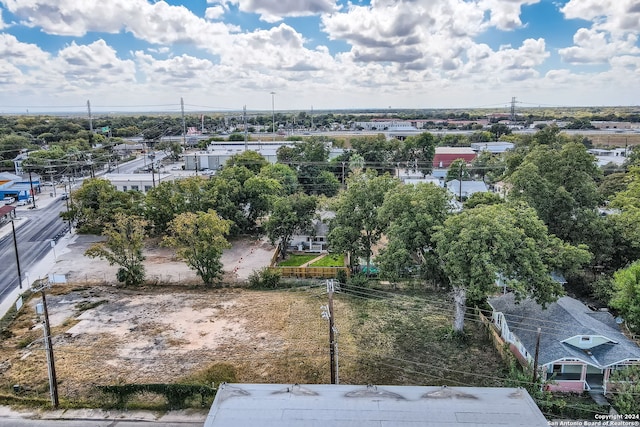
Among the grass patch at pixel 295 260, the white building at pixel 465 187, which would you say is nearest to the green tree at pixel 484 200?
the grass patch at pixel 295 260

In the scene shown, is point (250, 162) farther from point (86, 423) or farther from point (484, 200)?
point (86, 423)

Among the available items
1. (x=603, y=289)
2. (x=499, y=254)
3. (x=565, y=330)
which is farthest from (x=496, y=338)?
(x=603, y=289)

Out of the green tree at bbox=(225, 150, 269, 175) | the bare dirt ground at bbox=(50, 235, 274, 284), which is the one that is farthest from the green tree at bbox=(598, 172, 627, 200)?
the green tree at bbox=(225, 150, 269, 175)

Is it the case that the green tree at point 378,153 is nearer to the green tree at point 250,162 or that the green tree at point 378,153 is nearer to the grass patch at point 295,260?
the green tree at point 250,162

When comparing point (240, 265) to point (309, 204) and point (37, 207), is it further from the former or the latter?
point (37, 207)

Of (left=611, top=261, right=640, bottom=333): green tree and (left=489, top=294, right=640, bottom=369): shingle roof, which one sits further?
(left=611, top=261, right=640, bottom=333): green tree

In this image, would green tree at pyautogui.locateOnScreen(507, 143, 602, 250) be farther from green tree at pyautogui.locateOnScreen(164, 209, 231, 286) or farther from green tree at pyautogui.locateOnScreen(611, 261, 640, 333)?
green tree at pyautogui.locateOnScreen(164, 209, 231, 286)
